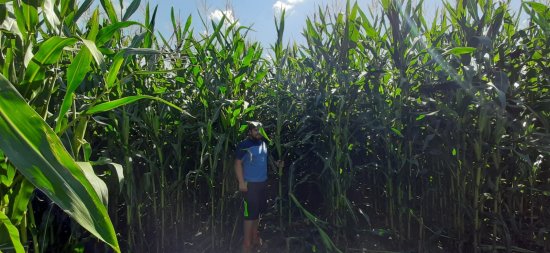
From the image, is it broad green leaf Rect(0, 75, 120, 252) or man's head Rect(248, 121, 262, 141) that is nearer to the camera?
broad green leaf Rect(0, 75, 120, 252)

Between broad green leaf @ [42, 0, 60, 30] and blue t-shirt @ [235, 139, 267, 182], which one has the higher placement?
broad green leaf @ [42, 0, 60, 30]

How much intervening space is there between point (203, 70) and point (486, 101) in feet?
6.51

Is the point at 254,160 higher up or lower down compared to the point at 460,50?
lower down

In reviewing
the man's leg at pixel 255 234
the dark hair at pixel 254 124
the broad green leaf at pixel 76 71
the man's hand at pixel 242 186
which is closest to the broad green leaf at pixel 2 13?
the broad green leaf at pixel 76 71

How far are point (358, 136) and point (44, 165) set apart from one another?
101 inches

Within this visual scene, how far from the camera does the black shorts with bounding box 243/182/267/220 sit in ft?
10.00

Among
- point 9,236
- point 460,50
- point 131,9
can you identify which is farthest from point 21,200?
point 460,50

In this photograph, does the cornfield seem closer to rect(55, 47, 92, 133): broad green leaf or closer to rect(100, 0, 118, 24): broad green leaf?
rect(100, 0, 118, 24): broad green leaf

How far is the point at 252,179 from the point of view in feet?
10.3

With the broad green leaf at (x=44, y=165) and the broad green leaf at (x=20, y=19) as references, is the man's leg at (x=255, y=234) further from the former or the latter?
the broad green leaf at (x=44, y=165)

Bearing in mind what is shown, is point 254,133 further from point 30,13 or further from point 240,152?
point 30,13

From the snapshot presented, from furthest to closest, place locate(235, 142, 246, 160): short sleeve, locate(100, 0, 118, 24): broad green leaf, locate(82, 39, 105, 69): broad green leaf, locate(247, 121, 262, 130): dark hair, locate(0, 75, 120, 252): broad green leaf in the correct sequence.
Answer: locate(235, 142, 246, 160): short sleeve, locate(247, 121, 262, 130): dark hair, locate(100, 0, 118, 24): broad green leaf, locate(82, 39, 105, 69): broad green leaf, locate(0, 75, 120, 252): broad green leaf

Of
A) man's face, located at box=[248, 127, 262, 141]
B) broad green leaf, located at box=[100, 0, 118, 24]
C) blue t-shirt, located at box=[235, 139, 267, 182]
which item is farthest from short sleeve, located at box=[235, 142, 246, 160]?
broad green leaf, located at box=[100, 0, 118, 24]

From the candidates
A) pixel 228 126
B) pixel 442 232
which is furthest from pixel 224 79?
pixel 442 232
